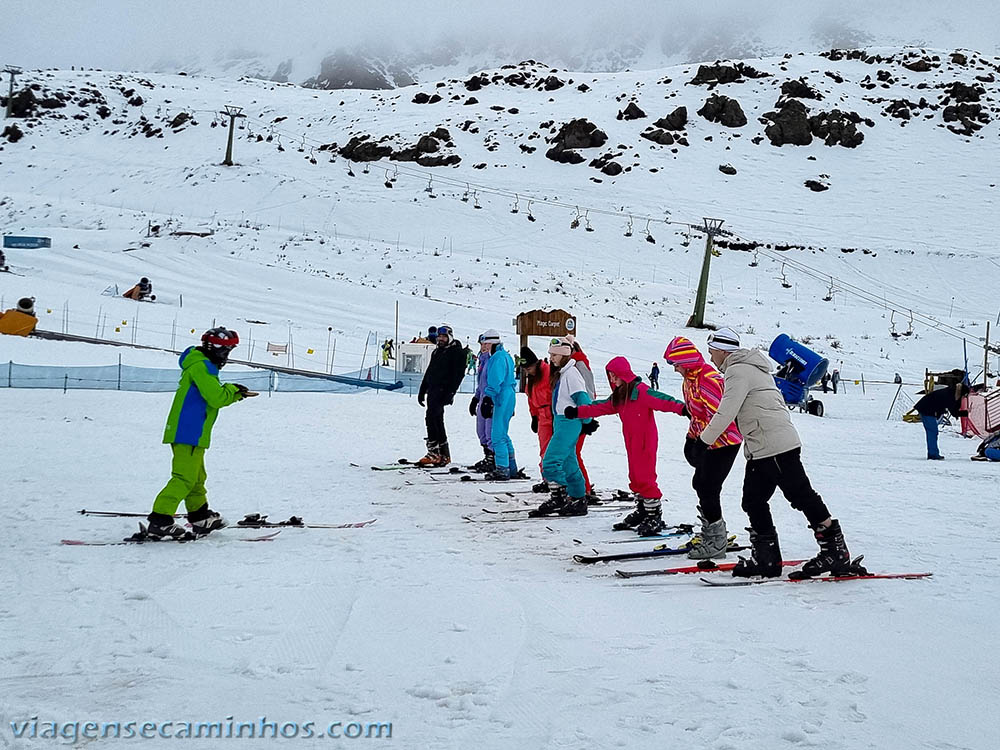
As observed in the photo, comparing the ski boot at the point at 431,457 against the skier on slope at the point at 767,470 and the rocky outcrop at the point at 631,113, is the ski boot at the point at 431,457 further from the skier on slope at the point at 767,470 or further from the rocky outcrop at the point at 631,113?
the rocky outcrop at the point at 631,113

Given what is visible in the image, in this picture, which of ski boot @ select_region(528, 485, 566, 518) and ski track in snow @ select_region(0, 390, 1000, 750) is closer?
ski track in snow @ select_region(0, 390, 1000, 750)

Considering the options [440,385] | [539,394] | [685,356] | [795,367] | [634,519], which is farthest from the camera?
[795,367]

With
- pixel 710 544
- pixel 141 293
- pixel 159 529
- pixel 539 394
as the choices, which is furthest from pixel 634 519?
pixel 141 293

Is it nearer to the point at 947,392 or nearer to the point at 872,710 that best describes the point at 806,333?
the point at 947,392

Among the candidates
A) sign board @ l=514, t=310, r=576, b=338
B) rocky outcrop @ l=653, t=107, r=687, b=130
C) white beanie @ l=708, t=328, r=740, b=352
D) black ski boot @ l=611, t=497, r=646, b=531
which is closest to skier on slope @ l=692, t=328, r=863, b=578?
white beanie @ l=708, t=328, r=740, b=352

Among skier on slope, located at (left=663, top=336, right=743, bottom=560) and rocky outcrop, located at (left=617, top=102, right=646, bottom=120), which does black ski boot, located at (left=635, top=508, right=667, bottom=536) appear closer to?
skier on slope, located at (left=663, top=336, right=743, bottom=560)

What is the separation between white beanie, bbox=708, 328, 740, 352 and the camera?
205 inches

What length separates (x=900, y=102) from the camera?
2589 inches

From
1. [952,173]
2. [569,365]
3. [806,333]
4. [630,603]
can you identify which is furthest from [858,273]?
[630,603]

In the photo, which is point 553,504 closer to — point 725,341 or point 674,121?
point 725,341

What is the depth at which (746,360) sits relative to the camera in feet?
16.8

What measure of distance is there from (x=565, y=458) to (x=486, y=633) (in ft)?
11.6

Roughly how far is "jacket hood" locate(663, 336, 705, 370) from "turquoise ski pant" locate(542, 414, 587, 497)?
164 centimetres

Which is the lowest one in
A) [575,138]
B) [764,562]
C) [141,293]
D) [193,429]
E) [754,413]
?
[764,562]
